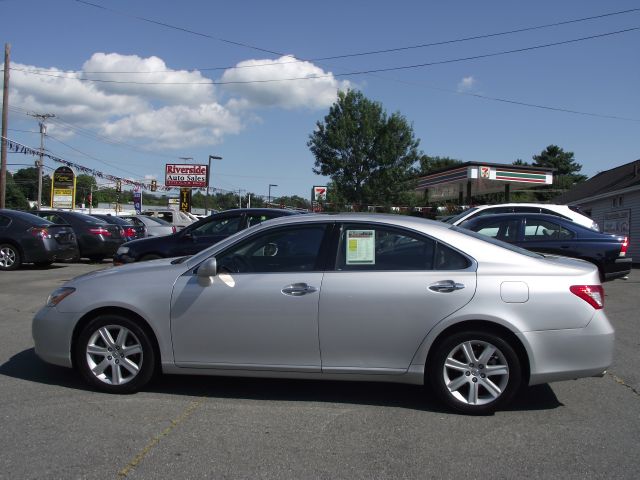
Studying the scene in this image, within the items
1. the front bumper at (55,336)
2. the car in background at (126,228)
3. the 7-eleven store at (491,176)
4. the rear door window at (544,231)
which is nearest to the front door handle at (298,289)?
the front bumper at (55,336)

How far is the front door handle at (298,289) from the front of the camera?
4.70 meters

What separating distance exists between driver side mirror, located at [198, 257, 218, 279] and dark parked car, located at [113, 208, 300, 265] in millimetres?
6163

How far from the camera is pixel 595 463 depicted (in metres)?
3.75

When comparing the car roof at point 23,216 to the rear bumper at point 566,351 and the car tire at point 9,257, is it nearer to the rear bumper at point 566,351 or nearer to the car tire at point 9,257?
the car tire at point 9,257

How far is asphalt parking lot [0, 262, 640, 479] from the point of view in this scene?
3648 millimetres

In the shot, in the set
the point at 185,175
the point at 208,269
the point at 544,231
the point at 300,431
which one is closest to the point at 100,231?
the point at 544,231

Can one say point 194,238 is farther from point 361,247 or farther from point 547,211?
point 547,211

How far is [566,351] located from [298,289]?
84.1 inches

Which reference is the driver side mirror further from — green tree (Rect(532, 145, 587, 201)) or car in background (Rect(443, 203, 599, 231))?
green tree (Rect(532, 145, 587, 201))

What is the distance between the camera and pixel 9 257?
46.8 feet

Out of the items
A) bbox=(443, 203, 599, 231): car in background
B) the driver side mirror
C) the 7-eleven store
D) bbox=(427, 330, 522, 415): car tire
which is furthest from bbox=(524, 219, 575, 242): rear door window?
the 7-eleven store

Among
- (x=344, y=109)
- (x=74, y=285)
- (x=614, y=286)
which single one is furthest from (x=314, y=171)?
(x=74, y=285)

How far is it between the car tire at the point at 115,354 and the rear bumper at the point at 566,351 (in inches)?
122

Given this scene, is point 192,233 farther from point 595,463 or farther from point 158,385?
point 595,463
